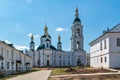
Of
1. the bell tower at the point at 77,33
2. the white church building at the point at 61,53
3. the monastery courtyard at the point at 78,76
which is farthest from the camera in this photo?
the white church building at the point at 61,53

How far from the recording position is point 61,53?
127750 millimetres

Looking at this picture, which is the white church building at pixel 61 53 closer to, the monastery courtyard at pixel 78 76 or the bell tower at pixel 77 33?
the bell tower at pixel 77 33

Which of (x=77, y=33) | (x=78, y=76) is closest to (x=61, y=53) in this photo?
(x=77, y=33)

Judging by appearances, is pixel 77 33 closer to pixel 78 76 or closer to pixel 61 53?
pixel 61 53

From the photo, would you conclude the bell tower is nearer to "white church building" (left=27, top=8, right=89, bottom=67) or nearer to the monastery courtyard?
"white church building" (left=27, top=8, right=89, bottom=67)

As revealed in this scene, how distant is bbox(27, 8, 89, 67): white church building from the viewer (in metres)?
116

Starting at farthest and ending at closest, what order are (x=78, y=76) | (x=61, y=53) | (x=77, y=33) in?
(x=61, y=53), (x=77, y=33), (x=78, y=76)

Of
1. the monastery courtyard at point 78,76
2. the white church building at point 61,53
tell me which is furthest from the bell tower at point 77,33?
the monastery courtyard at point 78,76

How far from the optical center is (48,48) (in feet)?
403

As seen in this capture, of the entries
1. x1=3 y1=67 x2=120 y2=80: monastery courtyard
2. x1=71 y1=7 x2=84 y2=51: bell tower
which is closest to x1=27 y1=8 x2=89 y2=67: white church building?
x1=71 y1=7 x2=84 y2=51: bell tower

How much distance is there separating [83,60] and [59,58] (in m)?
10.4

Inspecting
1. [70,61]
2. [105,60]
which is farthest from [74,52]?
[105,60]

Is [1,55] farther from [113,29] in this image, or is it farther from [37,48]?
[37,48]

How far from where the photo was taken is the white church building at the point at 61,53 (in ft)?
379
